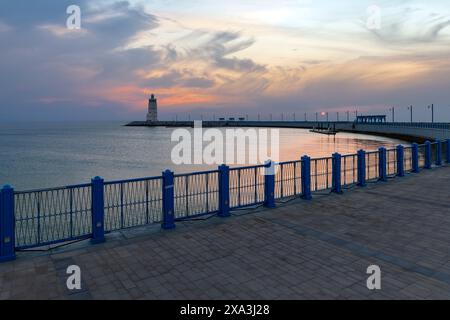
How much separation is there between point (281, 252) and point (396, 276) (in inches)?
86.7

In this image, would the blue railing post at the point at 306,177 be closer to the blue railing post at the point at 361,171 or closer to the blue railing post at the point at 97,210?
the blue railing post at the point at 361,171

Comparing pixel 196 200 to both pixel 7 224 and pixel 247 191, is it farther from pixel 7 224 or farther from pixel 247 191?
pixel 7 224

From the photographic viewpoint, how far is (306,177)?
12.0 meters

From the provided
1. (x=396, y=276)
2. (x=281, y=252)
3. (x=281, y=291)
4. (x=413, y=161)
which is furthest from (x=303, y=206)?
(x=413, y=161)

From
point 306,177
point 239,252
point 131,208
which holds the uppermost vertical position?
point 306,177

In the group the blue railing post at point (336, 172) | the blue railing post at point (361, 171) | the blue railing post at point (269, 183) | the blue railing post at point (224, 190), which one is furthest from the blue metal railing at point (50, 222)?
the blue railing post at point (361, 171)

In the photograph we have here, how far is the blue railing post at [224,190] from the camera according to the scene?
9.76 metres

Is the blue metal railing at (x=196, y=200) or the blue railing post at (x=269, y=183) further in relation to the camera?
the blue railing post at (x=269, y=183)

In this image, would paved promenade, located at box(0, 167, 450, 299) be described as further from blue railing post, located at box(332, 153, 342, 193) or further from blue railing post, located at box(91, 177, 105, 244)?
blue railing post, located at box(332, 153, 342, 193)

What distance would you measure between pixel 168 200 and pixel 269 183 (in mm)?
3545

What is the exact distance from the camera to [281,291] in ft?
18.6

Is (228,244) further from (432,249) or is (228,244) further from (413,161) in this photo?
(413,161)

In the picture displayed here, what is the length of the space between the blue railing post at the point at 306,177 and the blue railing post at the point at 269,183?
4.91 feet

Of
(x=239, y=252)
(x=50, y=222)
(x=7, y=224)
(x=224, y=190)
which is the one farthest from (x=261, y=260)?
(x=50, y=222)
